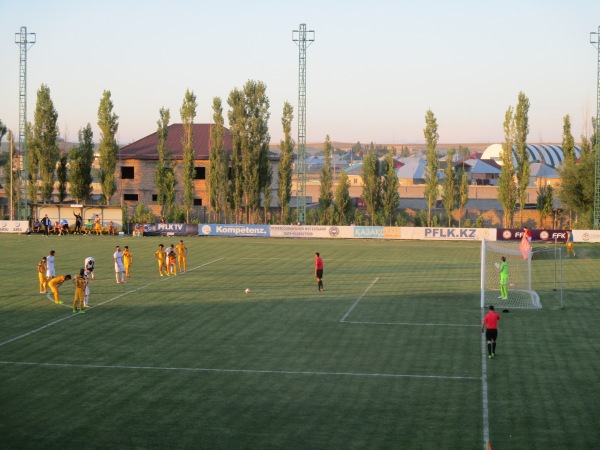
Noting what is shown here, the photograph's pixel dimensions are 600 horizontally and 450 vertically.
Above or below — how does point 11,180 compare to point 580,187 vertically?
above

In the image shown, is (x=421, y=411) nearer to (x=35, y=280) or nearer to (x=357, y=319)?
(x=357, y=319)

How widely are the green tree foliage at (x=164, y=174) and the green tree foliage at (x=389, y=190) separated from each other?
21.5 metres

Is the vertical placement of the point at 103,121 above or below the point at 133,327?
above

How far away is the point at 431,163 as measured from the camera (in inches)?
3477

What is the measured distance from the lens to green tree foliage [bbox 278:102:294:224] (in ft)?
295

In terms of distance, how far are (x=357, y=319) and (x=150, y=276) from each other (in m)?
15.8

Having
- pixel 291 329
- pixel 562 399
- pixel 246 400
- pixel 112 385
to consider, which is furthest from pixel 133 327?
pixel 562 399

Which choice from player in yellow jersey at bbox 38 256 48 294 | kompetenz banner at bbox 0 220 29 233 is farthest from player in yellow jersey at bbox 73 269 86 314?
kompetenz banner at bbox 0 220 29 233

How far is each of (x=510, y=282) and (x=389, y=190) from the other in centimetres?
4344

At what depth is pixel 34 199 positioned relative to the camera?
300 feet

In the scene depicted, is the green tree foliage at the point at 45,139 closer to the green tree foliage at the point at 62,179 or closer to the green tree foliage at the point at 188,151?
the green tree foliage at the point at 62,179

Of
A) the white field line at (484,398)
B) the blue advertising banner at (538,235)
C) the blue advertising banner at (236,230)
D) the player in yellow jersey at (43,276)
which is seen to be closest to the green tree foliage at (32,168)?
the blue advertising banner at (236,230)

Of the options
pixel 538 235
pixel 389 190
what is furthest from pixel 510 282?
pixel 389 190

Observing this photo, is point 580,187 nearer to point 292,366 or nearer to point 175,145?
point 175,145
